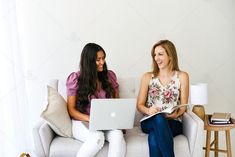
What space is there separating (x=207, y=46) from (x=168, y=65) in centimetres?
64

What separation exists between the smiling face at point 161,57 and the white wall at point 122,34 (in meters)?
0.46

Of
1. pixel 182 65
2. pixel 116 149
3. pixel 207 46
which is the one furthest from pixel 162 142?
pixel 207 46

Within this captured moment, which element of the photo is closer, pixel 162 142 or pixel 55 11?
pixel 162 142

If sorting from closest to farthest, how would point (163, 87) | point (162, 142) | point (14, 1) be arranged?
point (162, 142) < point (163, 87) < point (14, 1)

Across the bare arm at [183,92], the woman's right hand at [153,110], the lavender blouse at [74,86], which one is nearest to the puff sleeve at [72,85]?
the lavender blouse at [74,86]

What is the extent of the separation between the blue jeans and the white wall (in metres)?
0.76

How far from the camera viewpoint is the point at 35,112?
259 cm

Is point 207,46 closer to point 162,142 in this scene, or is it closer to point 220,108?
point 220,108

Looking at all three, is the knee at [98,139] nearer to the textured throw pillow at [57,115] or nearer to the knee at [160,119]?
the textured throw pillow at [57,115]

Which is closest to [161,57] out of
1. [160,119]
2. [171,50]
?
[171,50]

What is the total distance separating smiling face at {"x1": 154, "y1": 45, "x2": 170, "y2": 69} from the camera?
83.1 inches

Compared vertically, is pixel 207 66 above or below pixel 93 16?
below

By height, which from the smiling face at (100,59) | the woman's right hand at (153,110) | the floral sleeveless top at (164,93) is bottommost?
the woman's right hand at (153,110)

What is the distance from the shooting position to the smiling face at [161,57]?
6.93 ft
